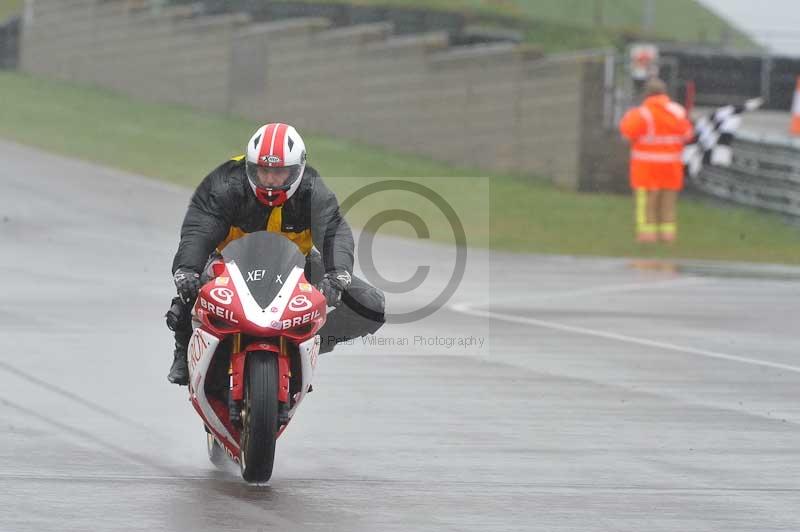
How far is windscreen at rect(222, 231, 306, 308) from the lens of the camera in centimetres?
782

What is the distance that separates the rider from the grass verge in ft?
41.9

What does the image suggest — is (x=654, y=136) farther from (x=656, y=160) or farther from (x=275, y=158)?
(x=275, y=158)

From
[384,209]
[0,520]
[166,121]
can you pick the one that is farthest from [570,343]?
[166,121]

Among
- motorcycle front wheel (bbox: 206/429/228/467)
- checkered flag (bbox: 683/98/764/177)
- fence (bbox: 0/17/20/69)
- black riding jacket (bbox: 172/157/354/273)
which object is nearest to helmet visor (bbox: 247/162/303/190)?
black riding jacket (bbox: 172/157/354/273)

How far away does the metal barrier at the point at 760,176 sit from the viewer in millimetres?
24391

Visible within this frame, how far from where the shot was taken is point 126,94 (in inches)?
1438

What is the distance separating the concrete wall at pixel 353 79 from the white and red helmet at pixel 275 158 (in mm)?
19080

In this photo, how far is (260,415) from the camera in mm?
7559

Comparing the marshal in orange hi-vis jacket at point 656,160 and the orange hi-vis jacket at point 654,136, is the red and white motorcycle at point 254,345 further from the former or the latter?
the orange hi-vis jacket at point 654,136

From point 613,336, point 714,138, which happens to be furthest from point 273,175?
point 714,138

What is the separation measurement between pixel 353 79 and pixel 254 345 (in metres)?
24.4

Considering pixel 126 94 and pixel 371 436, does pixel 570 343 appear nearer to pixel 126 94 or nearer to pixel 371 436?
pixel 371 436

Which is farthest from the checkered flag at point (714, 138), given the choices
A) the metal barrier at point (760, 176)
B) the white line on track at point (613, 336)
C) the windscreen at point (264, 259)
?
the windscreen at point (264, 259)

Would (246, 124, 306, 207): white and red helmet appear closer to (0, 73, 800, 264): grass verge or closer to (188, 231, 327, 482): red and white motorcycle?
(188, 231, 327, 482): red and white motorcycle
